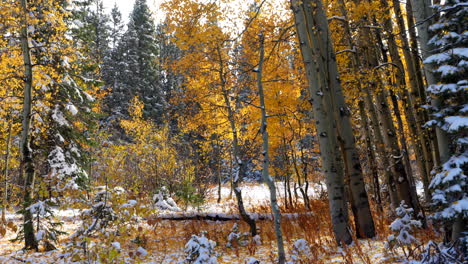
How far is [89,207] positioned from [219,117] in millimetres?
9084

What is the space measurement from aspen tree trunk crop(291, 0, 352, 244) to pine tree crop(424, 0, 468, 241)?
186 cm

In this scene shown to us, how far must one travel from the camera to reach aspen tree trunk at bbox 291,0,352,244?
5.20 metres

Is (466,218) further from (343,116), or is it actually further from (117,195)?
(117,195)

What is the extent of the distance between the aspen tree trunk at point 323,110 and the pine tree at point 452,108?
6.09ft

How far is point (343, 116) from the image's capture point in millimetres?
5523

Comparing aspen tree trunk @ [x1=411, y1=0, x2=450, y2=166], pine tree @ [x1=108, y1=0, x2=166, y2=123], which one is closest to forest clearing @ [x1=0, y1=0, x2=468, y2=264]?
aspen tree trunk @ [x1=411, y1=0, x2=450, y2=166]

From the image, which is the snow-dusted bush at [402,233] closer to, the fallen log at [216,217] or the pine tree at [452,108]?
the pine tree at [452,108]

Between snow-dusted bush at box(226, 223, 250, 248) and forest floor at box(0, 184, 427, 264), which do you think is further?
snow-dusted bush at box(226, 223, 250, 248)

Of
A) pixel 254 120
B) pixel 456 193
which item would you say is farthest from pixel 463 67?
pixel 254 120

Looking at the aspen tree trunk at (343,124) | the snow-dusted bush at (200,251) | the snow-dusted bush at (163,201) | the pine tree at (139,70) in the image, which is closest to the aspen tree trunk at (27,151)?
the snow-dusted bush at (200,251)

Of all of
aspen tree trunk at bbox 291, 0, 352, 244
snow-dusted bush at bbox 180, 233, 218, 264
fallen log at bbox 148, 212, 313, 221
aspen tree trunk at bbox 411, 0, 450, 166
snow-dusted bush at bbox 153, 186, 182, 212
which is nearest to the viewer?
aspen tree trunk at bbox 411, 0, 450, 166

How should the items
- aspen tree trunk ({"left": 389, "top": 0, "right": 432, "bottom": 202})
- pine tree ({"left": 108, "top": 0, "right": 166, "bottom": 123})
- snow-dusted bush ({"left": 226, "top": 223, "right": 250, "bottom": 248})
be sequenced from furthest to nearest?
pine tree ({"left": 108, "top": 0, "right": 166, "bottom": 123})
snow-dusted bush ({"left": 226, "top": 223, "right": 250, "bottom": 248})
aspen tree trunk ({"left": 389, "top": 0, "right": 432, "bottom": 202})

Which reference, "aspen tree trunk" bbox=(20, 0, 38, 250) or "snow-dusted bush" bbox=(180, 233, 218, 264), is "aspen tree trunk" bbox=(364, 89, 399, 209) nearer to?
"snow-dusted bush" bbox=(180, 233, 218, 264)

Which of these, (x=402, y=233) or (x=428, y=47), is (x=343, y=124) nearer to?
→ (x=428, y=47)
